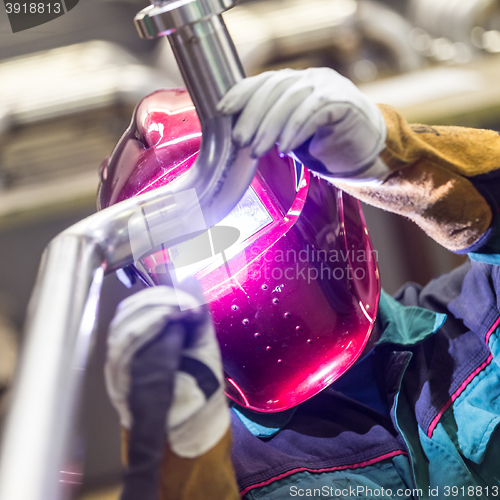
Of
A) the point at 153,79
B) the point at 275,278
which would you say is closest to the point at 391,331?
the point at 275,278

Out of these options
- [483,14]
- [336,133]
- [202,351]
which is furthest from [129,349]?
[483,14]

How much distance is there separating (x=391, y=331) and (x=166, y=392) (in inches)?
17.4

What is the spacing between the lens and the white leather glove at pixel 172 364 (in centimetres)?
29

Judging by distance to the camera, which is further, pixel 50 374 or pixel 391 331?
pixel 391 331

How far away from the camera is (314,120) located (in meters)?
0.43

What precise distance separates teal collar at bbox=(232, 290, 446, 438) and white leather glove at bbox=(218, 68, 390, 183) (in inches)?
10.2

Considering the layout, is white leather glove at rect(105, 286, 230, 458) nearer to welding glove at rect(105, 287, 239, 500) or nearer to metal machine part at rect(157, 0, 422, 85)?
welding glove at rect(105, 287, 239, 500)

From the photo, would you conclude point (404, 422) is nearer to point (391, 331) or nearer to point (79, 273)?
point (391, 331)

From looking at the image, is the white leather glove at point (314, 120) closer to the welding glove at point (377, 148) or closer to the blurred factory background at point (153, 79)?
the welding glove at point (377, 148)

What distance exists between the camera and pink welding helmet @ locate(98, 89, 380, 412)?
60cm

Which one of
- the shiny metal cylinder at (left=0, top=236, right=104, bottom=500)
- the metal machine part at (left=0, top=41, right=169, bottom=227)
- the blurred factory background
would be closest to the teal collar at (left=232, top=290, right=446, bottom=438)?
the shiny metal cylinder at (left=0, top=236, right=104, bottom=500)

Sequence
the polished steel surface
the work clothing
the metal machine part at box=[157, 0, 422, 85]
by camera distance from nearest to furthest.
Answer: the polished steel surface
the work clothing
the metal machine part at box=[157, 0, 422, 85]

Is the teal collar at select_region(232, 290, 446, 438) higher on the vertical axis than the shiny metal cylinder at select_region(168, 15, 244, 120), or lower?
lower

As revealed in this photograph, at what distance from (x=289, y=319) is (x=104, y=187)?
28 centimetres
